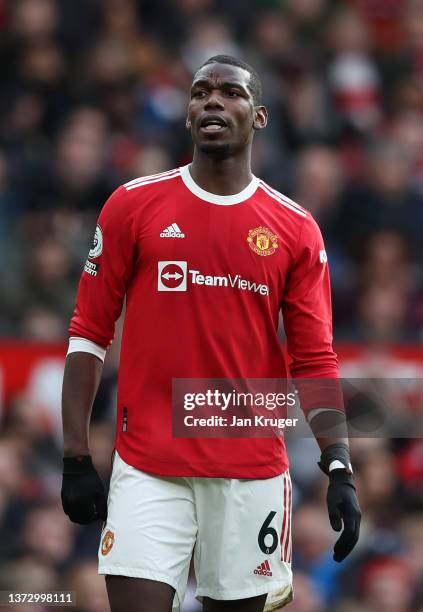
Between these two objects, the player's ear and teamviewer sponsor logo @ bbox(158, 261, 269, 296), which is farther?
the player's ear

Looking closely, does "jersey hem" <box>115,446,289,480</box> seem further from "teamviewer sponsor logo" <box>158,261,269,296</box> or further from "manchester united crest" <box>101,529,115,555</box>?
"teamviewer sponsor logo" <box>158,261,269,296</box>

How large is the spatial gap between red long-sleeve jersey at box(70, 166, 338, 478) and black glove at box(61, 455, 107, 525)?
141 millimetres

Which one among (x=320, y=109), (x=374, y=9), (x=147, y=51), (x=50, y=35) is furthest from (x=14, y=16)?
(x=374, y=9)

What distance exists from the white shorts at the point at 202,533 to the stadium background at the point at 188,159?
92.2 inches

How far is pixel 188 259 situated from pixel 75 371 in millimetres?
552

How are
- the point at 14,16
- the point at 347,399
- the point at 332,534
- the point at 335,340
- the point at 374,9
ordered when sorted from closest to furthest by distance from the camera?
the point at 347,399 → the point at 332,534 → the point at 335,340 → the point at 14,16 → the point at 374,9

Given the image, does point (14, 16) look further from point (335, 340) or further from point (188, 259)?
point (188, 259)

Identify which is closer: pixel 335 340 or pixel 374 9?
pixel 335 340

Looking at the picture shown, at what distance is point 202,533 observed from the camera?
458 cm

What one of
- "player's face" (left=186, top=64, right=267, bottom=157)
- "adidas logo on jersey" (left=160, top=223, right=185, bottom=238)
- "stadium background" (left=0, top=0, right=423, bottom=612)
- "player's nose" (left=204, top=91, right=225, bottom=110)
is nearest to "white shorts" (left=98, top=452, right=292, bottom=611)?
"adidas logo on jersey" (left=160, top=223, right=185, bottom=238)

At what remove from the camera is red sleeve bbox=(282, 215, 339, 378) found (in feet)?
15.8

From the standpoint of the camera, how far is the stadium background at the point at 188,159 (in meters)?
7.65

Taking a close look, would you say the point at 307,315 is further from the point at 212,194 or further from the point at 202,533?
the point at 202,533

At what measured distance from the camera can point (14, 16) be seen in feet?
32.2
